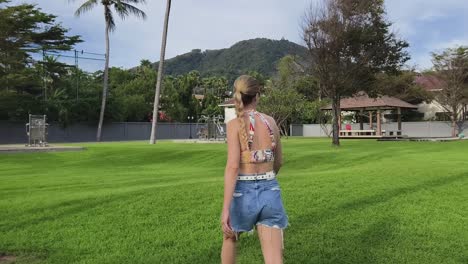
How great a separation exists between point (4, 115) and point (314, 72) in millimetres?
28021

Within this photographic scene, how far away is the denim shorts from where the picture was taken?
323 cm

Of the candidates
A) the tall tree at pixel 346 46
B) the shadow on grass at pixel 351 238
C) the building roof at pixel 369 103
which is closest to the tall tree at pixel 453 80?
the building roof at pixel 369 103

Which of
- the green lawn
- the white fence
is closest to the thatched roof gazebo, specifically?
the white fence

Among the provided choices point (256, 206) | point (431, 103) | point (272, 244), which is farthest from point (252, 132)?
point (431, 103)

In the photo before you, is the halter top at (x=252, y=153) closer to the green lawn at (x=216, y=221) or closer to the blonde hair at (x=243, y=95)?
the blonde hair at (x=243, y=95)

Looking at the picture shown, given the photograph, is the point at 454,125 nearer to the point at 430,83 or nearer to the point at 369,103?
the point at 430,83

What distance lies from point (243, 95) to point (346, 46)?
24.9 m

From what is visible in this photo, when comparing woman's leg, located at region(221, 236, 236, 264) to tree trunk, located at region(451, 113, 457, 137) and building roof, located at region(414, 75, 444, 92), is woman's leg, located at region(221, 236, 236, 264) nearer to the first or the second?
tree trunk, located at region(451, 113, 457, 137)

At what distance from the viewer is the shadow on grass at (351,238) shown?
4.87 m

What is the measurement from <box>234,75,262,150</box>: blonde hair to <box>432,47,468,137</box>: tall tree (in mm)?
45522

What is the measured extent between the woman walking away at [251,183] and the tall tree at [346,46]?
23833mm

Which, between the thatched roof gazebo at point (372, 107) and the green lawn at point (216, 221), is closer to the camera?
the green lawn at point (216, 221)

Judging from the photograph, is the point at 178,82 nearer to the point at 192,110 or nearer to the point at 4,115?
the point at 192,110

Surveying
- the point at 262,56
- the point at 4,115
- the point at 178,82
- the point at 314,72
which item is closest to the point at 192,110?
the point at 178,82
